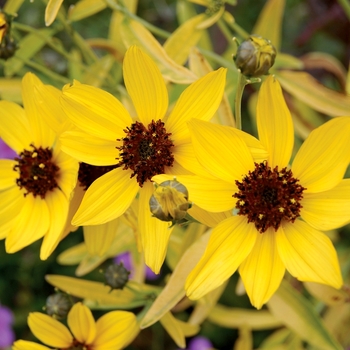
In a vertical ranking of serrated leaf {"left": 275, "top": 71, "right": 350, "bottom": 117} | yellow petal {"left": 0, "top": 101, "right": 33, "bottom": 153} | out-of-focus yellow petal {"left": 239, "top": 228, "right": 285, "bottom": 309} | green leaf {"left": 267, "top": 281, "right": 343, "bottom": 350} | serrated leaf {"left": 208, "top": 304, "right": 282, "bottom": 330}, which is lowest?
serrated leaf {"left": 208, "top": 304, "right": 282, "bottom": 330}

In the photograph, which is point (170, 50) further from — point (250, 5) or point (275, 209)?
point (250, 5)

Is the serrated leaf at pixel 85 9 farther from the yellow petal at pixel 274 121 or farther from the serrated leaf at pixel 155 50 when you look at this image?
the yellow petal at pixel 274 121

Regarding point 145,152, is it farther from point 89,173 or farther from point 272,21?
point 272,21

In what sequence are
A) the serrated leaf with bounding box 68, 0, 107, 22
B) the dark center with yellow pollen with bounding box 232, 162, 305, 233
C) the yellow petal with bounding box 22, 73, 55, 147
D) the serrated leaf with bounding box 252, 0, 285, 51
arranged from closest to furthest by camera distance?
the dark center with yellow pollen with bounding box 232, 162, 305, 233, the yellow petal with bounding box 22, 73, 55, 147, the serrated leaf with bounding box 68, 0, 107, 22, the serrated leaf with bounding box 252, 0, 285, 51

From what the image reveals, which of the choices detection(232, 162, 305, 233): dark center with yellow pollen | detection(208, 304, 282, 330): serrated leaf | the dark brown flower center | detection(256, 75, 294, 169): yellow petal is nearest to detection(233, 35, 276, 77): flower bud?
detection(256, 75, 294, 169): yellow petal

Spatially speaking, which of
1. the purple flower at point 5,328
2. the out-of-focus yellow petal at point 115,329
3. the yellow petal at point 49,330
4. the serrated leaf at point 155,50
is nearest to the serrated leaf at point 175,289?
the out-of-focus yellow petal at point 115,329

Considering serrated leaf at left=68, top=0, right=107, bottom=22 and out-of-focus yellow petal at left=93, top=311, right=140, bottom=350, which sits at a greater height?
serrated leaf at left=68, top=0, right=107, bottom=22

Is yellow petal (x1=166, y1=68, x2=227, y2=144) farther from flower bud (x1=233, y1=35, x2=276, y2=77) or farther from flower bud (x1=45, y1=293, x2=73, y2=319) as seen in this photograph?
flower bud (x1=45, y1=293, x2=73, y2=319)
